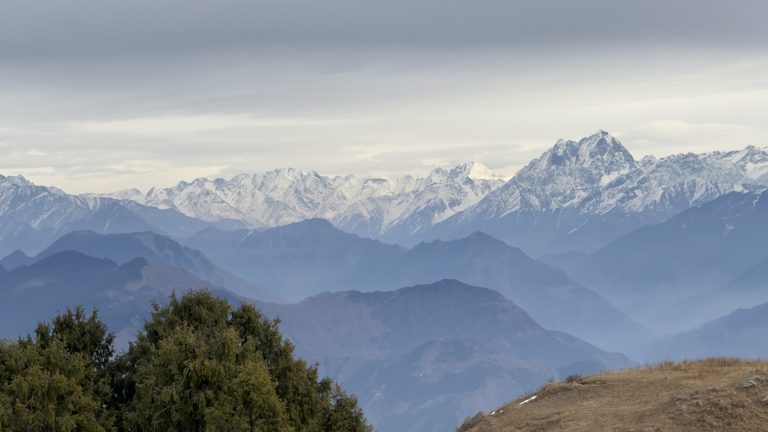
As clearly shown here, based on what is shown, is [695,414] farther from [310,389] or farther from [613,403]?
[310,389]

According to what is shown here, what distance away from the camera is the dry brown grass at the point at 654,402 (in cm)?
4328

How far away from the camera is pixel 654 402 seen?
46.7m

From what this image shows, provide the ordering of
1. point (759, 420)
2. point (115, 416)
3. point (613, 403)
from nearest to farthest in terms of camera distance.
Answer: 1. point (759, 420)
2. point (613, 403)
3. point (115, 416)

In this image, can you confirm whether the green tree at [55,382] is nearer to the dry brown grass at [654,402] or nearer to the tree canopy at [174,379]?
the tree canopy at [174,379]

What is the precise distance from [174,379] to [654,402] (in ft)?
75.0

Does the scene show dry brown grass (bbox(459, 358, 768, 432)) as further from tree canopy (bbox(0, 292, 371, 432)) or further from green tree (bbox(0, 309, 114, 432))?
green tree (bbox(0, 309, 114, 432))

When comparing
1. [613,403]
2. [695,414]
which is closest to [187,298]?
[613,403]

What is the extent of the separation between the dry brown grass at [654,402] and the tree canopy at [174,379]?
10452 millimetres

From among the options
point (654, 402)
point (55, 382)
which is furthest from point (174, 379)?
point (654, 402)

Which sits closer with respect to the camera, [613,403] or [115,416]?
[613,403]

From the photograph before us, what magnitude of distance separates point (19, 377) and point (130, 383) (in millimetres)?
8349

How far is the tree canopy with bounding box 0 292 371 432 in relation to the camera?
168 ft

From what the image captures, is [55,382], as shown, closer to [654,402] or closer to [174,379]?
[174,379]

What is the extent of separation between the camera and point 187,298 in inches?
2443
